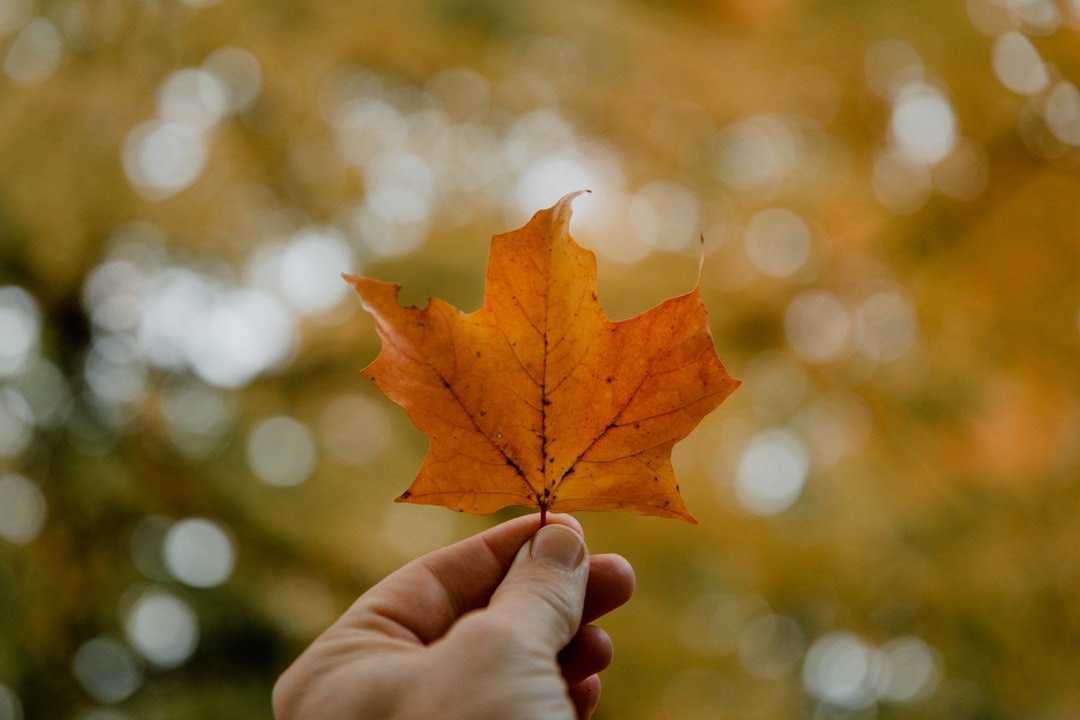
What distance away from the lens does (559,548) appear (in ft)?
3.89

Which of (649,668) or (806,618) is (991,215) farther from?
(649,668)

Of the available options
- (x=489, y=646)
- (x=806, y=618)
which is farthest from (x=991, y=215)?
(x=489, y=646)

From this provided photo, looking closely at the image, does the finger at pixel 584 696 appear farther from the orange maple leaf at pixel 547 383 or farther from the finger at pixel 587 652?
the orange maple leaf at pixel 547 383

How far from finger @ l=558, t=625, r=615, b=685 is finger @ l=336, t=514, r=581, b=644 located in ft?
0.64

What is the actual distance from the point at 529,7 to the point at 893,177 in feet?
6.80

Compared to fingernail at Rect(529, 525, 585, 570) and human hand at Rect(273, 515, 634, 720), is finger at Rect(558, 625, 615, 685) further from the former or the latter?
fingernail at Rect(529, 525, 585, 570)

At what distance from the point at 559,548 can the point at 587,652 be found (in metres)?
0.30

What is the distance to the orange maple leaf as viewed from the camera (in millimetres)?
1040

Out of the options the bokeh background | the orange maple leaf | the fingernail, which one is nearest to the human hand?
the fingernail

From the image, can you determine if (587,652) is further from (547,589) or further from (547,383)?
(547,383)

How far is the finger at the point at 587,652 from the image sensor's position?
1356 millimetres

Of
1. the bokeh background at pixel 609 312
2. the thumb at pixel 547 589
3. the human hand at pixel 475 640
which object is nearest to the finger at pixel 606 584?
the human hand at pixel 475 640

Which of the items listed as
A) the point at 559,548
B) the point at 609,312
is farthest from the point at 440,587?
the point at 609,312

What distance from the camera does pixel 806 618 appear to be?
3.49 metres
